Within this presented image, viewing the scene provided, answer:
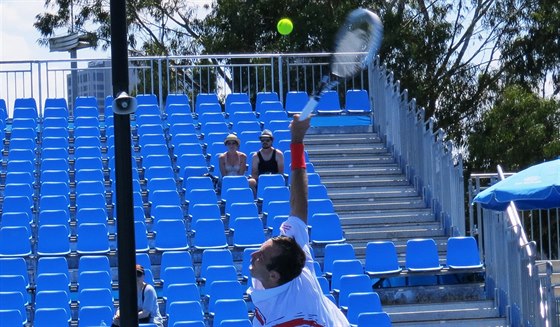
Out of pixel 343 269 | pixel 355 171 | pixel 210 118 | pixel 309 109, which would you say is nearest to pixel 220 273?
pixel 343 269

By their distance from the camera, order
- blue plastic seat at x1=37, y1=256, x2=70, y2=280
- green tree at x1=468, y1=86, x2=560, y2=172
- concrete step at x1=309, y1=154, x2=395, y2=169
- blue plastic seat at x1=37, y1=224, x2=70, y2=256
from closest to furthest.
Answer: blue plastic seat at x1=37, y1=256, x2=70, y2=280 → blue plastic seat at x1=37, y1=224, x2=70, y2=256 → concrete step at x1=309, y1=154, x2=395, y2=169 → green tree at x1=468, y1=86, x2=560, y2=172

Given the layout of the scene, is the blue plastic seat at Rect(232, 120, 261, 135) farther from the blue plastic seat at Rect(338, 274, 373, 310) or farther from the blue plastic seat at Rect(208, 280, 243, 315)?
the blue plastic seat at Rect(208, 280, 243, 315)

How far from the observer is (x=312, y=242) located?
1438 cm

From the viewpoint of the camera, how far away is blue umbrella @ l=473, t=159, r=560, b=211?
12656mm

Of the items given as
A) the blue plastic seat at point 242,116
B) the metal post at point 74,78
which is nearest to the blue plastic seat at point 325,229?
the blue plastic seat at point 242,116

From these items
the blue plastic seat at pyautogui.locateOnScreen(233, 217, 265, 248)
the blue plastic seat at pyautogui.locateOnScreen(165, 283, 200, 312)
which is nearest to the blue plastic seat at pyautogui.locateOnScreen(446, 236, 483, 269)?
the blue plastic seat at pyautogui.locateOnScreen(233, 217, 265, 248)

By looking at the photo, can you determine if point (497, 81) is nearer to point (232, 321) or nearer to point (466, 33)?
point (466, 33)

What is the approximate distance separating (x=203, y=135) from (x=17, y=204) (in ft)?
11.6

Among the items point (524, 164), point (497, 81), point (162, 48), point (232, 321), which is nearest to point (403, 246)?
point (232, 321)

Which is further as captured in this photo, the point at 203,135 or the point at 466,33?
the point at 466,33

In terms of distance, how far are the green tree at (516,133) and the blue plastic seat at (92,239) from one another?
1364 cm

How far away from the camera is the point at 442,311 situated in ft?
45.9

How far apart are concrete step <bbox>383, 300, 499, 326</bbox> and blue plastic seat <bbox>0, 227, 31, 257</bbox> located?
3993 mm

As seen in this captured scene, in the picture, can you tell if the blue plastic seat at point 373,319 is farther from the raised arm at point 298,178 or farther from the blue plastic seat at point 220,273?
the raised arm at point 298,178
